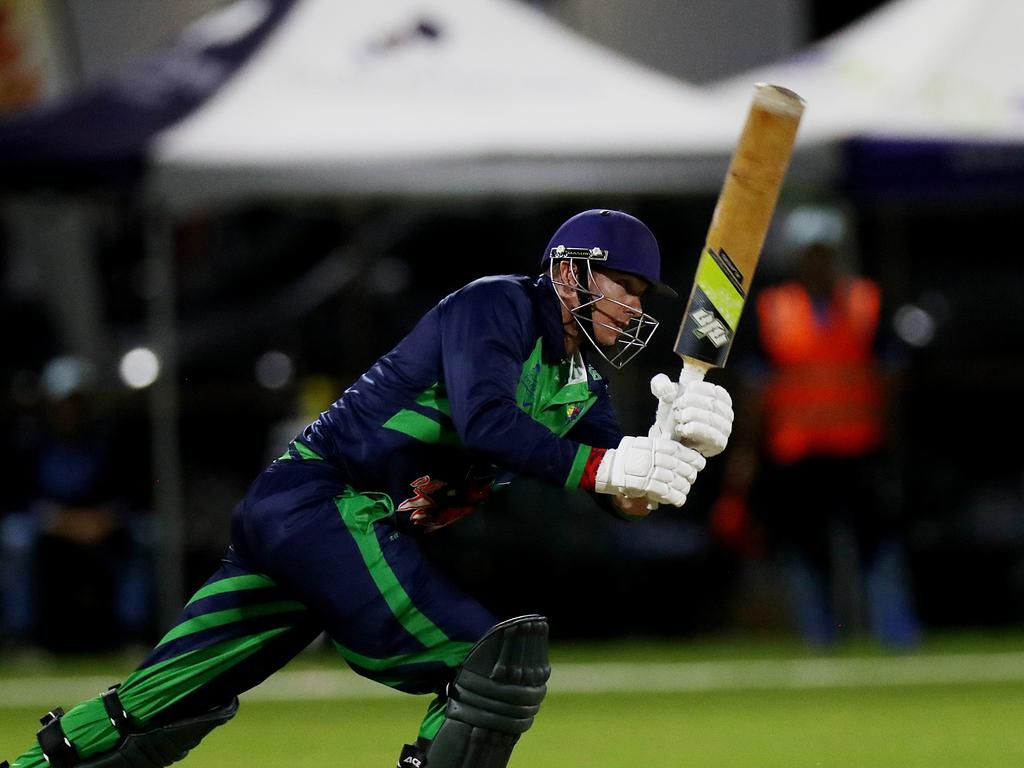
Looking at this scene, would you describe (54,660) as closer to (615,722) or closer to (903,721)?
(615,722)

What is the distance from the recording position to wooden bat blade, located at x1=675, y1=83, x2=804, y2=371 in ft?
14.8

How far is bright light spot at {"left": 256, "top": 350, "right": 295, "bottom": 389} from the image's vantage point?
37.6 feet

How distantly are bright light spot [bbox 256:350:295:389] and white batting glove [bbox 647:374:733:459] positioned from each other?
23.7 feet

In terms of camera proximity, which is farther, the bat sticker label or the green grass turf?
the green grass turf

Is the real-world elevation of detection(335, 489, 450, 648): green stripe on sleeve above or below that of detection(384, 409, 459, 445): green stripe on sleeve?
below

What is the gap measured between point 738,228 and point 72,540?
6400 mm

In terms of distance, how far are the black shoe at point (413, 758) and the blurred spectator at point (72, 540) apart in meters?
6.24

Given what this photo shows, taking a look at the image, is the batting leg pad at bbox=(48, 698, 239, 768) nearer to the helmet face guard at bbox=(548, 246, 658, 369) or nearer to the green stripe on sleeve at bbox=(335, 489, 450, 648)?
the green stripe on sleeve at bbox=(335, 489, 450, 648)

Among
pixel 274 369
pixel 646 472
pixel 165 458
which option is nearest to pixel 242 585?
pixel 646 472

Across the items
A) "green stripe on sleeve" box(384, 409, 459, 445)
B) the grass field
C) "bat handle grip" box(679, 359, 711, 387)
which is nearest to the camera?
"green stripe on sleeve" box(384, 409, 459, 445)

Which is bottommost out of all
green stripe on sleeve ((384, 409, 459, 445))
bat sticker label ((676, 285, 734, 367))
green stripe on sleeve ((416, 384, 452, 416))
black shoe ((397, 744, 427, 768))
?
black shoe ((397, 744, 427, 768))

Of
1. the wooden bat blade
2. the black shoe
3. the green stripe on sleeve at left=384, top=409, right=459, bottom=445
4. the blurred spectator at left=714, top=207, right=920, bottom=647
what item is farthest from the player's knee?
the blurred spectator at left=714, top=207, right=920, bottom=647

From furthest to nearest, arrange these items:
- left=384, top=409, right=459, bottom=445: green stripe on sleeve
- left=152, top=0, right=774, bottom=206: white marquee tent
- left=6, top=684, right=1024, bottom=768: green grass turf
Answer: left=152, top=0, right=774, bottom=206: white marquee tent → left=6, top=684, right=1024, bottom=768: green grass turf → left=384, top=409, right=459, bottom=445: green stripe on sleeve

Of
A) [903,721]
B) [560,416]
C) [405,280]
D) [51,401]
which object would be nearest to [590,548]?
[405,280]
